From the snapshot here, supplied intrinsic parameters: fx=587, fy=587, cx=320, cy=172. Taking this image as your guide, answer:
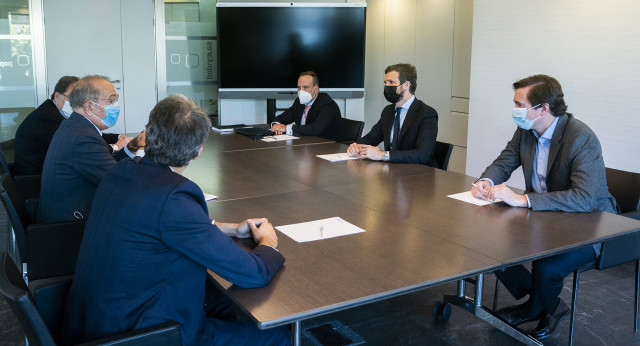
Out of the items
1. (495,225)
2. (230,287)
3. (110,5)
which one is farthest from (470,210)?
(110,5)

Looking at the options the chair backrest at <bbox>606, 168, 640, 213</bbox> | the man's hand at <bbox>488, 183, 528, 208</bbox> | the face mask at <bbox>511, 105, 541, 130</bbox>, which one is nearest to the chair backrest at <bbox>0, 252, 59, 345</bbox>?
the man's hand at <bbox>488, 183, 528, 208</bbox>

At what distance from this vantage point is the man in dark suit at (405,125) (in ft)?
13.4

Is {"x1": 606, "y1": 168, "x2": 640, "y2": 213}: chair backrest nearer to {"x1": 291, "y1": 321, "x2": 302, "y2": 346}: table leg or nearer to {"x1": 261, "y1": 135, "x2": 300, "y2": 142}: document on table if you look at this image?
{"x1": 291, "y1": 321, "x2": 302, "y2": 346}: table leg

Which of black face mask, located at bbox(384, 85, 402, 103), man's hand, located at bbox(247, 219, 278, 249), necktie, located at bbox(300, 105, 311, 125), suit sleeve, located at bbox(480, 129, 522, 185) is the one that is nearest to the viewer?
man's hand, located at bbox(247, 219, 278, 249)

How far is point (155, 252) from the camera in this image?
1791 mm

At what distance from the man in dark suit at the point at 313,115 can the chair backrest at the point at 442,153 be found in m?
1.43

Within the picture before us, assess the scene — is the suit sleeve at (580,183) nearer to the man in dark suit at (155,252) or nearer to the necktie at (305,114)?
the man in dark suit at (155,252)

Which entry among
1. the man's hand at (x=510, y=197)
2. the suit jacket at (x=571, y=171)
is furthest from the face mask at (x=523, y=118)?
the man's hand at (x=510, y=197)

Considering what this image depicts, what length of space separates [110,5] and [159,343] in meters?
6.31

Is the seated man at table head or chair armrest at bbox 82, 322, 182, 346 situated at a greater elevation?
the seated man at table head

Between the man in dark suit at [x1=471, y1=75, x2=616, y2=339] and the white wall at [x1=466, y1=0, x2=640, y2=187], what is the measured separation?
1.45 m

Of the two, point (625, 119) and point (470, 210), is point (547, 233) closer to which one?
point (470, 210)

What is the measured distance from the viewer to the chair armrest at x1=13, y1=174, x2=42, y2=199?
382cm

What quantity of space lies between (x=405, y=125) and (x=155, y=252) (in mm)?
2981
